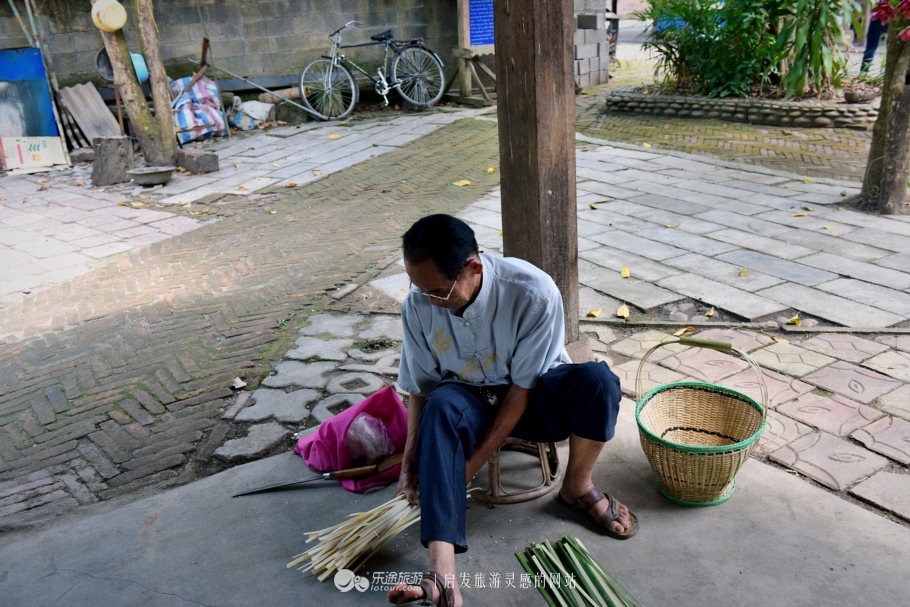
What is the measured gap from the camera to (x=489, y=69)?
37.4 ft

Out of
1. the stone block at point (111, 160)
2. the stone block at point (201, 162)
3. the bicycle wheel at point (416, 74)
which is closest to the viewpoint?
the stone block at point (111, 160)

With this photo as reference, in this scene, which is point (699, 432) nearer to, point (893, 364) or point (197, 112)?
point (893, 364)

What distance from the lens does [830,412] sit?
2994mm

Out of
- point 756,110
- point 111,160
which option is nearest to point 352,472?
point 111,160

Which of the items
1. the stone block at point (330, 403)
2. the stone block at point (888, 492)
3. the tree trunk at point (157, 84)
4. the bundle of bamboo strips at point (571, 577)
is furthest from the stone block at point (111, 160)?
the stone block at point (888, 492)

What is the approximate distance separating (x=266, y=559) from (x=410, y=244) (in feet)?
3.67

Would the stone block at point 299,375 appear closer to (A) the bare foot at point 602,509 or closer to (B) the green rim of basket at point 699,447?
(A) the bare foot at point 602,509

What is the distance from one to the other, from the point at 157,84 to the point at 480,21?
4967mm

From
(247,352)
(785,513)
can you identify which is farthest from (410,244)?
(247,352)

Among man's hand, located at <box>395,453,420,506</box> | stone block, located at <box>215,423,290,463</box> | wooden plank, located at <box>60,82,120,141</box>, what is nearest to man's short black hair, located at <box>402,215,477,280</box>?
man's hand, located at <box>395,453,420,506</box>

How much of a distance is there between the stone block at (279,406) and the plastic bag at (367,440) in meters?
0.57

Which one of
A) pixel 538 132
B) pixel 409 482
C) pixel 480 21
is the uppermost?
pixel 480 21

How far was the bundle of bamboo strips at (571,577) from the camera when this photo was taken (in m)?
2.06

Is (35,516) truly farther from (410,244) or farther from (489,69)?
(489,69)
